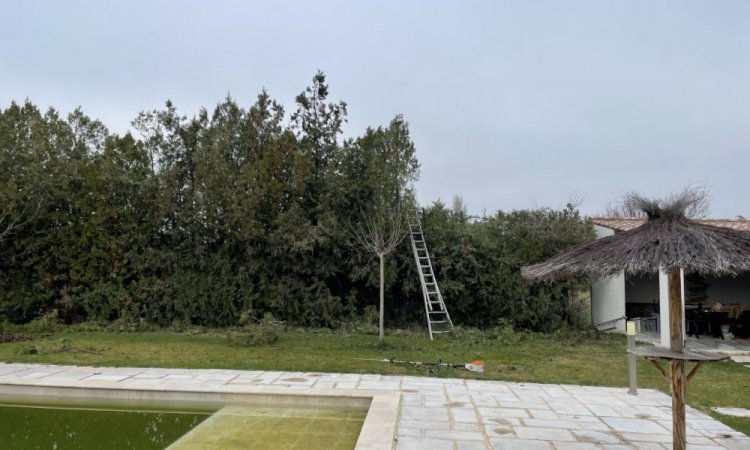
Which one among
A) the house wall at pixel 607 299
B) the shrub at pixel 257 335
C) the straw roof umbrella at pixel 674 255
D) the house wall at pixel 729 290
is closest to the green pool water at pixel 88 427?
the shrub at pixel 257 335

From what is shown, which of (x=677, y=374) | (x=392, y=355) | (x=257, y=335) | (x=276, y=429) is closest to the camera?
(x=677, y=374)

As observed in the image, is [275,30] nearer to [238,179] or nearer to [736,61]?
[238,179]

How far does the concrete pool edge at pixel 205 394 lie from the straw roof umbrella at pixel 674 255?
266 centimetres

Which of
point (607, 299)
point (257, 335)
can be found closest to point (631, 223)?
point (607, 299)

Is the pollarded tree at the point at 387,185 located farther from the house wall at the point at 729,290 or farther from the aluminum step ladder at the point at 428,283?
the house wall at the point at 729,290

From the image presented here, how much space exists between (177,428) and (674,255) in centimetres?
478

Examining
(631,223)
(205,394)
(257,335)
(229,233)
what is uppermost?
(631,223)

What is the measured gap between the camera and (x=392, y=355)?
26.9 feet

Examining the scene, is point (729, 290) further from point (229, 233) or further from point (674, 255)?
point (229, 233)

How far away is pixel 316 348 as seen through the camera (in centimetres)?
888

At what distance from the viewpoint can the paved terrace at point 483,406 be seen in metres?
4.22

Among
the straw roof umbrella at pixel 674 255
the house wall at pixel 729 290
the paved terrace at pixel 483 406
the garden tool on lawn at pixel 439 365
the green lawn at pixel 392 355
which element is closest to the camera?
the straw roof umbrella at pixel 674 255

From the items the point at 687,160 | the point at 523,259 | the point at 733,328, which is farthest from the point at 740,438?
the point at 687,160

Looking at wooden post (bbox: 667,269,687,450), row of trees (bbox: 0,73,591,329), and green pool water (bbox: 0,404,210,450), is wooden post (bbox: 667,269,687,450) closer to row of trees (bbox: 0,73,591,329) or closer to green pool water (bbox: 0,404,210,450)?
green pool water (bbox: 0,404,210,450)
